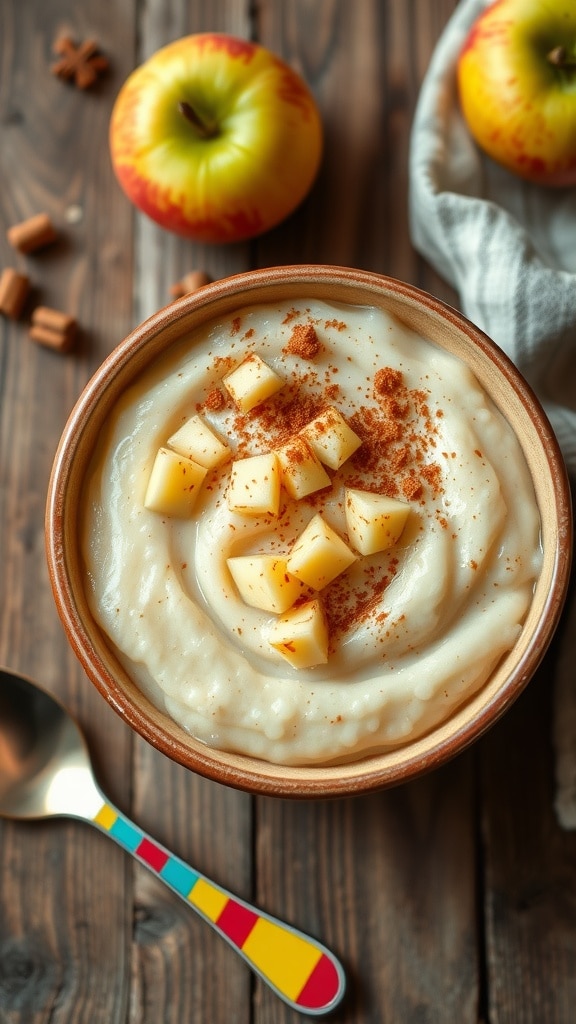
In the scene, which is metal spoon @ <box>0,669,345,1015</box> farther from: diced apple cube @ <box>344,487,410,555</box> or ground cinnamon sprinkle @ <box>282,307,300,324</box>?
ground cinnamon sprinkle @ <box>282,307,300,324</box>

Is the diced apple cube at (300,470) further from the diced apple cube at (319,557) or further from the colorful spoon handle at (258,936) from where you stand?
the colorful spoon handle at (258,936)

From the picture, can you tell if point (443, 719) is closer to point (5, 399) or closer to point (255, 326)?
point (255, 326)

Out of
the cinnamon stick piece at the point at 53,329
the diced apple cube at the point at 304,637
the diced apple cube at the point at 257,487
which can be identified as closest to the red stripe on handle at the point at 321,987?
the diced apple cube at the point at 304,637

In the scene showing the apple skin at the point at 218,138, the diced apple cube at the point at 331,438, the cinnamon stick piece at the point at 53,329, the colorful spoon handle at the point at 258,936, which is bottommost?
the colorful spoon handle at the point at 258,936

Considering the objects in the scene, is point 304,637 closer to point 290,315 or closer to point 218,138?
point 290,315

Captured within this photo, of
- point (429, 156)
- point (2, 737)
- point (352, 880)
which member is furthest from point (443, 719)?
point (429, 156)

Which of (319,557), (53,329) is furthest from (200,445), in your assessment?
(53,329)
